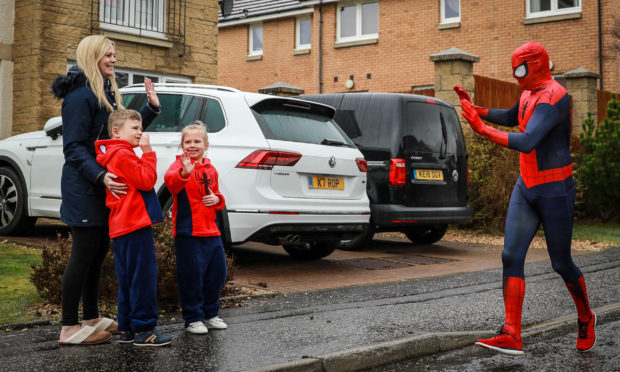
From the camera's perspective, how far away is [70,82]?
4.73 m

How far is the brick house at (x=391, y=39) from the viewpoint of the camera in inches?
822

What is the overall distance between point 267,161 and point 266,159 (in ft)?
0.07

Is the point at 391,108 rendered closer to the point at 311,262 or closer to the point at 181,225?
the point at 311,262

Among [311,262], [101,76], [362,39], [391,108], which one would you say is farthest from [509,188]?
[362,39]

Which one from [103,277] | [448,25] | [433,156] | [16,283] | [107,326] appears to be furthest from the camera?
[448,25]

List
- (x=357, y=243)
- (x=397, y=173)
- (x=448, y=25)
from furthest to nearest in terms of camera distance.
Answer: (x=448, y=25), (x=357, y=243), (x=397, y=173)

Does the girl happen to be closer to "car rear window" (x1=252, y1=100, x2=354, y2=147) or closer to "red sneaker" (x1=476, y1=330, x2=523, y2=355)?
"red sneaker" (x1=476, y1=330, x2=523, y2=355)

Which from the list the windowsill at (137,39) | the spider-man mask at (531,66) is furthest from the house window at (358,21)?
the spider-man mask at (531,66)

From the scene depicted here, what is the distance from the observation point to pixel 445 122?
1025 cm

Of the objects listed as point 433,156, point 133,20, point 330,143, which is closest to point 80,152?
point 330,143

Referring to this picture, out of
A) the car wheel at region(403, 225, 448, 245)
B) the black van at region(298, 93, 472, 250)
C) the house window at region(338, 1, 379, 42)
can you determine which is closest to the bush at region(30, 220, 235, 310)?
the black van at region(298, 93, 472, 250)

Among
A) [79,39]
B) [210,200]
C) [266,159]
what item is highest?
[79,39]

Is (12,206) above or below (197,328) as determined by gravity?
above

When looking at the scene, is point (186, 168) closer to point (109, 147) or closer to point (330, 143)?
point (109, 147)
